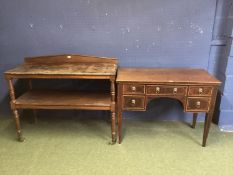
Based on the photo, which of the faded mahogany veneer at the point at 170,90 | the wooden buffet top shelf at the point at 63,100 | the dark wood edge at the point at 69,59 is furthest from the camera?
the dark wood edge at the point at 69,59

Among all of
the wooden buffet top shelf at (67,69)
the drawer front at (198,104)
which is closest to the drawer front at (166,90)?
the drawer front at (198,104)

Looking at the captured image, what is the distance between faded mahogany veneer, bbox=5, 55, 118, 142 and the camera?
2102mm

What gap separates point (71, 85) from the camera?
2.72 m

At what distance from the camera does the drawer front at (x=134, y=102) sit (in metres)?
2.13

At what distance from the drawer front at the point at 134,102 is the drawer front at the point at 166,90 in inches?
4.5

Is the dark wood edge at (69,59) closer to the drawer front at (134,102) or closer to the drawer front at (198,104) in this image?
the drawer front at (134,102)

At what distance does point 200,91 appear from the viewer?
6.76 feet

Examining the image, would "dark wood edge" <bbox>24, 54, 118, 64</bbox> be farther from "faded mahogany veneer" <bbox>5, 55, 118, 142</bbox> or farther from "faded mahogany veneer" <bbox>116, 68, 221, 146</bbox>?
"faded mahogany veneer" <bbox>116, 68, 221, 146</bbox>

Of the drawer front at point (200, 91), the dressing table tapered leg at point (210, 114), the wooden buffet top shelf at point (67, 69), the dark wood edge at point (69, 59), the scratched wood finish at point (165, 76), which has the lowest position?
the dressing table tapered leg at point (210, 114)

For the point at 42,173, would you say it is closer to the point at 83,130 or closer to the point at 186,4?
the point at 83,130

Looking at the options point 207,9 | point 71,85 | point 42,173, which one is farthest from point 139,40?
point 42,173

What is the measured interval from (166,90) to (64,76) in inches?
37.2

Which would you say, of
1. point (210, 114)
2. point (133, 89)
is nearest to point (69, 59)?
point (133, 89)

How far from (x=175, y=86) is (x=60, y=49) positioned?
1.36 metres
